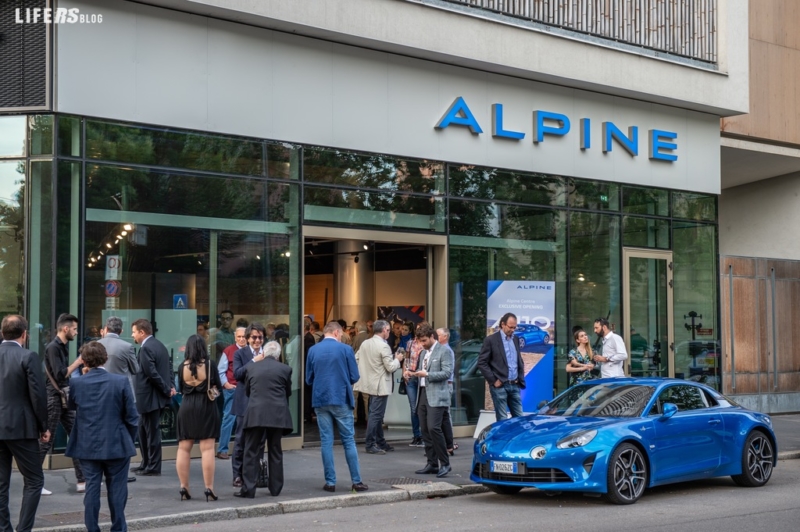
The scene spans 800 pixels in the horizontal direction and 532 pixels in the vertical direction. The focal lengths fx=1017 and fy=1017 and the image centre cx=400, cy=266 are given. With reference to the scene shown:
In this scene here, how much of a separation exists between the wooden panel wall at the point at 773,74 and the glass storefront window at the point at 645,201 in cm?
254

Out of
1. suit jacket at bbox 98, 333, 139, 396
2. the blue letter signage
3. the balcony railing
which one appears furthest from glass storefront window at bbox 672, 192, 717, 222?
suit jacket at bbox 98, 333, 139, 396

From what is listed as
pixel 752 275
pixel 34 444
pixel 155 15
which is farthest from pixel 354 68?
pixel 752 275

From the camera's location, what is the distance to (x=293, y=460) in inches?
564

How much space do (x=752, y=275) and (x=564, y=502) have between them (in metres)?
Result: 14.0

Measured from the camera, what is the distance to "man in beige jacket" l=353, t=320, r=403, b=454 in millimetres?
15305

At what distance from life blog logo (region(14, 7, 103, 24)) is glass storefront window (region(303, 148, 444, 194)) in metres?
3.85

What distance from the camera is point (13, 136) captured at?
44.0 ft

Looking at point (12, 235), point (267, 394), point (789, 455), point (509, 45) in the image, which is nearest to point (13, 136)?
point (12, 235)

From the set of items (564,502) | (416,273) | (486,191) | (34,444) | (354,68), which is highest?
(354,68)

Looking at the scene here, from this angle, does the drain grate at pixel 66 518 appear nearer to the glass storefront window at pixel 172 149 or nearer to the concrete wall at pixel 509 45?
the glass storefront window at pixel 172 149

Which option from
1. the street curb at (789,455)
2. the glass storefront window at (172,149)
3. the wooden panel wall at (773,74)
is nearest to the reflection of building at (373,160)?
the glass storefront window at (172,149)

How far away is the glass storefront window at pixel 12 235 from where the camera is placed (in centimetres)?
1318

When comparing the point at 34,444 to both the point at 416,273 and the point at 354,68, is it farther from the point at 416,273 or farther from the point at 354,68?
the point at 416,273

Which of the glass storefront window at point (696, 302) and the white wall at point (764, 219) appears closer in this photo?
the glass storefront window at point (696, 302)
